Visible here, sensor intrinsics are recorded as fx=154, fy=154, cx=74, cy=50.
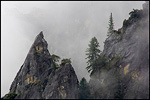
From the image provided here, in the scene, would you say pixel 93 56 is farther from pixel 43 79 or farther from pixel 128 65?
pixel 43 79

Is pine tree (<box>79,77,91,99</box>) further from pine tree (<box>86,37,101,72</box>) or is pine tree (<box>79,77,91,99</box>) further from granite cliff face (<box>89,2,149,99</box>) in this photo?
pine tree (<box>86,37,101,72</box>)

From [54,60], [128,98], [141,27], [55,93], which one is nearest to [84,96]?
[55,93]

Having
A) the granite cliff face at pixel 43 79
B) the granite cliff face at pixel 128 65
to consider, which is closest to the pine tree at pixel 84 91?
the granite cliff face at pixel 43 79

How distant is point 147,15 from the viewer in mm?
46594

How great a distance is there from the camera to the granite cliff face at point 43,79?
4505cm

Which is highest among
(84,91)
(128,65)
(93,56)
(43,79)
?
(93,56)

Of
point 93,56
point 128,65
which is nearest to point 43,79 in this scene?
point 93,56

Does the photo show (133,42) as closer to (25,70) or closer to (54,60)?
(54,60)

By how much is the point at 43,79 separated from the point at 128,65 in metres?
26.6

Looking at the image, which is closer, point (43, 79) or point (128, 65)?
point (128, 65)

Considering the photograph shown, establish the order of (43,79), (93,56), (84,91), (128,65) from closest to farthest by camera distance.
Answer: (128,65) < (84,91) < (43,79) < (93,56)

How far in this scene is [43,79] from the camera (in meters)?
49.9

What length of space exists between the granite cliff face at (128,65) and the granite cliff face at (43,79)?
7.65m

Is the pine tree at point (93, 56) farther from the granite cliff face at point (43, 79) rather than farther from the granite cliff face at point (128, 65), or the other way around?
the granite cliff face at point (43, 79)
